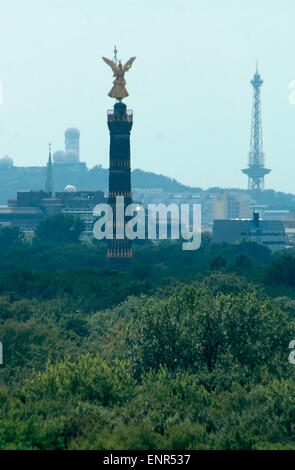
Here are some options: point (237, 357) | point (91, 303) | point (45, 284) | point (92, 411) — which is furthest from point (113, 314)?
point (92, 411)

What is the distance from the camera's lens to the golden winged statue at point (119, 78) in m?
142

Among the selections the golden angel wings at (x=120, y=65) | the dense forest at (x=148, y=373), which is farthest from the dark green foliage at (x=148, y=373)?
the golden angel wings at (x=120, y=65)

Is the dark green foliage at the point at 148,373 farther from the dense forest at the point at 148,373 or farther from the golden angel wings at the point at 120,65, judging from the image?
the golden angel wings at the point at 120,65

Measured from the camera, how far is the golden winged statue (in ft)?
465

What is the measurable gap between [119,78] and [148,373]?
81.1 metres

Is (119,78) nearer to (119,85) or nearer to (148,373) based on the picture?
(119,85)

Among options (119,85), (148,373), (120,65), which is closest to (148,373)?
(148,373)

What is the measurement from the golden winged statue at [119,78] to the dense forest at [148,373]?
1421 inches

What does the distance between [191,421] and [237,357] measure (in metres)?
14.8

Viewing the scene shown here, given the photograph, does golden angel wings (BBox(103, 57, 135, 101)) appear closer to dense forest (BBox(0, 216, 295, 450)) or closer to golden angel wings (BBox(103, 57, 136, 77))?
golden angel wings (BBox(103, 57, 136, 77))

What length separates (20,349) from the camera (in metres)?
84.7

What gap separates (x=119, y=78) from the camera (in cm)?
14425

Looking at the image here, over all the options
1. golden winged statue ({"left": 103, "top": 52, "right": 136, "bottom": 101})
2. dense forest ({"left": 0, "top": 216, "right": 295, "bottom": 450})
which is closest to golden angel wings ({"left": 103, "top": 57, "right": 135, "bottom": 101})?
golden winged statue ({"left": 103, "top": 52, "right": 136, "bottom": 101})
